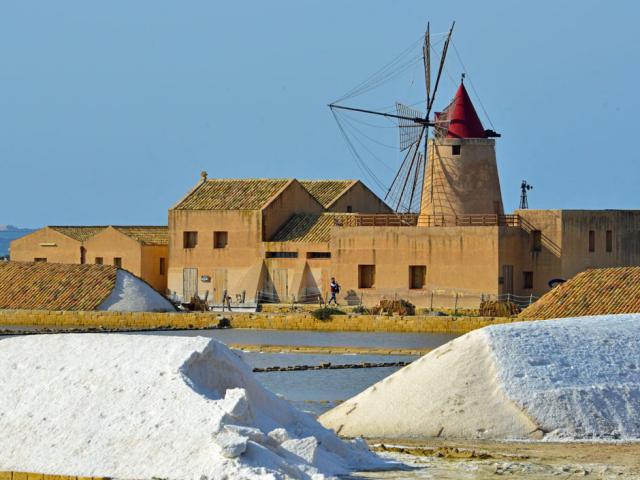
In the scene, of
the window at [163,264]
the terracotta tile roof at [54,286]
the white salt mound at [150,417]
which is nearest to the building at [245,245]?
the window at [163,264]

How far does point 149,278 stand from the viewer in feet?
116

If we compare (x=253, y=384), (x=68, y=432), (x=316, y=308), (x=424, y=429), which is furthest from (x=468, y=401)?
(x=316, y=308)

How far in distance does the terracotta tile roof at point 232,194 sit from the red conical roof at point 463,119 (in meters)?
4.38

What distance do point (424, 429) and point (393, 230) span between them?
18.3m

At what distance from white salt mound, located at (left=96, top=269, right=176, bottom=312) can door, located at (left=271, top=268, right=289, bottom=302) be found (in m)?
2.97

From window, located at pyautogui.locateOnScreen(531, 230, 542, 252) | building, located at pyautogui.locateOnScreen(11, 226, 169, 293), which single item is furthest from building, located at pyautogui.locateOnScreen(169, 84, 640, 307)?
building, located at pyautogui.locateOnScreen(11, 226, 169, 293)

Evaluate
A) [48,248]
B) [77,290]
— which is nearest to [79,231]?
[48,248]

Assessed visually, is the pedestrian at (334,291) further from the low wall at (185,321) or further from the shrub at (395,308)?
the low wall at (185,321)

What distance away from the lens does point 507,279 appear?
3047 centimetres

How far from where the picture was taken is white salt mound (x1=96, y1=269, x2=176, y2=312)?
96.5ft

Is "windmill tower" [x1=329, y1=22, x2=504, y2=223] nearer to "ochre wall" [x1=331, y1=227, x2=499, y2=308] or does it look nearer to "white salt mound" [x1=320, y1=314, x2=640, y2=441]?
"ochre wall" [x1=331, y1=227, x2=499, y2=308]

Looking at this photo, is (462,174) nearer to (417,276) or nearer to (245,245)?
(417,276)

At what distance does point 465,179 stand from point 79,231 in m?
9.97

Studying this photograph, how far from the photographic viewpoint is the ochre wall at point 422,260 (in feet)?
98.8
